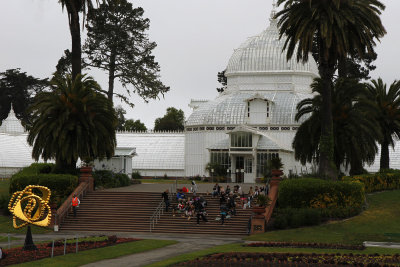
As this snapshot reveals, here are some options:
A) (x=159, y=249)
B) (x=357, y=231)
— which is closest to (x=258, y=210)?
(x=357, y=231)

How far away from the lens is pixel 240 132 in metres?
65.0

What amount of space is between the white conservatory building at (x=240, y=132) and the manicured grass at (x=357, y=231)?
19618mm

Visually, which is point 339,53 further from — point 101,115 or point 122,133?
point 122,133

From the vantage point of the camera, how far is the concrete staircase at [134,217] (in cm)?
4191

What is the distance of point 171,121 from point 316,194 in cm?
7606

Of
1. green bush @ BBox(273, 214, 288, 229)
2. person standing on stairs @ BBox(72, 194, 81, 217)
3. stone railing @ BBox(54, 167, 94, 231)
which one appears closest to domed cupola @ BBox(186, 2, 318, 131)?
stone railing @ BBox(54, 167, 94, 231)

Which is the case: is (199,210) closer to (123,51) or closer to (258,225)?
(258,225)

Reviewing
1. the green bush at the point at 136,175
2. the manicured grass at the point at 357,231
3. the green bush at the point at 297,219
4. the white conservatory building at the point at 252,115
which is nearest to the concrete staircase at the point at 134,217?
the green bush at the point at 297,219

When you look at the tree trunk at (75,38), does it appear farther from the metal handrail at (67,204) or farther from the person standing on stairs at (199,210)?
the person standing on stairs at (199,210)

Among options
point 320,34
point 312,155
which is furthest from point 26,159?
point 320,34

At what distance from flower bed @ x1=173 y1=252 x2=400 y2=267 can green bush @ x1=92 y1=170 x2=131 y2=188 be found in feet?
76.4

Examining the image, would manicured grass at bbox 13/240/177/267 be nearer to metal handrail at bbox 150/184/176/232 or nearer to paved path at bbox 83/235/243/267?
paved path at bbox 83/235/243/267

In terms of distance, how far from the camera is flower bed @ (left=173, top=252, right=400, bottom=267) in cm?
2627

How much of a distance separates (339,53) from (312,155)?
9.03m
